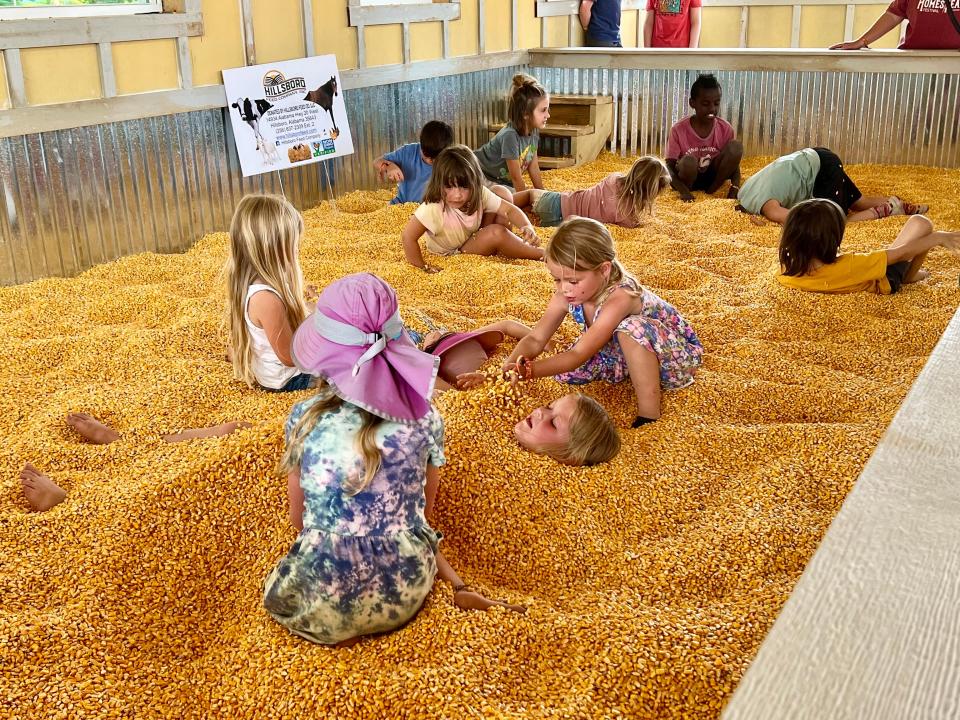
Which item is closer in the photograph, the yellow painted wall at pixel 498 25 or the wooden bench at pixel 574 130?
the wooden bench at pixel 574 130

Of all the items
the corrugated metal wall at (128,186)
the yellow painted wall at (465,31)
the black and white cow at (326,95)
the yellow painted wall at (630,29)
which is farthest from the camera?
the yellow painted wall at (630,29)

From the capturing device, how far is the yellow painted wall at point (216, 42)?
4.88m

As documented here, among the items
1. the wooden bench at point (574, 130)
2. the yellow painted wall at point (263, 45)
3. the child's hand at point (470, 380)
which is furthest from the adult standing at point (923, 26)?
the child's hand at point (470, 380)

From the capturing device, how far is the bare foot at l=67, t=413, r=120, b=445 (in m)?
2.73

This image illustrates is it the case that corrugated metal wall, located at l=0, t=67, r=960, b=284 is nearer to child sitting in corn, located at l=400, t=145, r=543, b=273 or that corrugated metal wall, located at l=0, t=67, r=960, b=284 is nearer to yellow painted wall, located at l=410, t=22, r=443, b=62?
yellow painted wall, located at l=410, t=22, r=443, b=62

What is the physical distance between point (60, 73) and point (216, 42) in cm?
98

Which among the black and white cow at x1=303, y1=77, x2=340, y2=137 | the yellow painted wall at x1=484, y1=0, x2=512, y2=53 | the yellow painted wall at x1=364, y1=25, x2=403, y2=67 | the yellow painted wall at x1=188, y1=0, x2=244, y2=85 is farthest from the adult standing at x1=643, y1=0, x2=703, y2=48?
the yellow painted wall at x1=188, y1=0, x2=244, y2=85

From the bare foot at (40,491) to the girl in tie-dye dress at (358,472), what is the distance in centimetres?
81

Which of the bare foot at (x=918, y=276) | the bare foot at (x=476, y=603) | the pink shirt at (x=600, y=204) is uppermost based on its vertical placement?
the pink shirt at (x=600, y=204)

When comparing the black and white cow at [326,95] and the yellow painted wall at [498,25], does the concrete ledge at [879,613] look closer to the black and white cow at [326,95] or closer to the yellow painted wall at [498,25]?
the black and white cow at [326,95]

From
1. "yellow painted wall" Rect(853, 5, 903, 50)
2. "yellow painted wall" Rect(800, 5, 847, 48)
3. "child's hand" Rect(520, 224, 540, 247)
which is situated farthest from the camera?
"yellow painted wall" Rect(800, 5, 847, 48)

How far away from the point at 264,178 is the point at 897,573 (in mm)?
4920

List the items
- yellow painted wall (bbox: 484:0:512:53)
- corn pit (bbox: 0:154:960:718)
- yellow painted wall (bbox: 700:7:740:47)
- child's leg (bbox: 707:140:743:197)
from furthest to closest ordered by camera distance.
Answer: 1. yellow painted wall (bbox: 700:7:740:47)
2. yellow painted wall (bbox: 484:0:512:53)
3. child's leg (bbox: 707:140:743:197)
4. corn pit (bbox: 0:154:960:718)

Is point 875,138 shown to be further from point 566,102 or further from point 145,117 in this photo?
point 145,117
